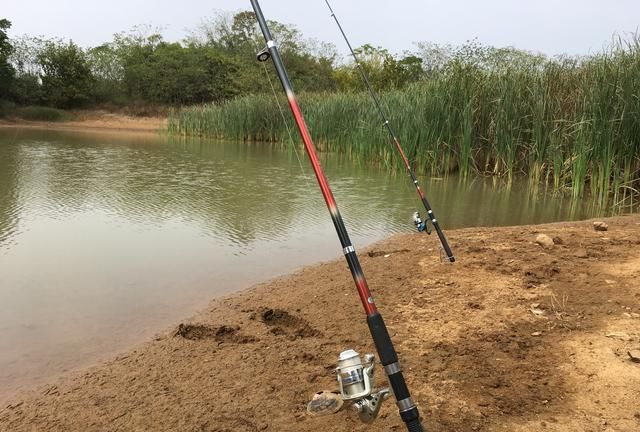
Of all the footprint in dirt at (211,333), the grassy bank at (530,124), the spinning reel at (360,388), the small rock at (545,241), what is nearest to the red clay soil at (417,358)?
the footprint in dirt at (211,333)

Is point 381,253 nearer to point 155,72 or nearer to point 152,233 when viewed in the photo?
point 152,233

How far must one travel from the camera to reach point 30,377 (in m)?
2.30

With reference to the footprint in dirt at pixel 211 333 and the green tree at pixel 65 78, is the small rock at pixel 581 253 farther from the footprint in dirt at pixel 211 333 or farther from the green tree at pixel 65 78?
the green tree at pixel 65 78

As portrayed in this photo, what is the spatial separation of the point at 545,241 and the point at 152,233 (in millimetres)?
3402

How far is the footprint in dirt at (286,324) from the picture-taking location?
8.42ft

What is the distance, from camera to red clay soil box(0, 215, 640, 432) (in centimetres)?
177

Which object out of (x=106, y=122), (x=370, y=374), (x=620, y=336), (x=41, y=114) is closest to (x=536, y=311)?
(x=620, y=336)

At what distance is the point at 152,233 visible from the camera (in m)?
4.98

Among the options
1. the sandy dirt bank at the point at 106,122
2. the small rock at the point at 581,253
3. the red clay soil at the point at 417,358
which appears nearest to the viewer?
the red clay soil at the point at 417,358

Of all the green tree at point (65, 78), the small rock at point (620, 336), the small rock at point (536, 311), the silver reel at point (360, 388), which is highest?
the green tree at point (65, 78)

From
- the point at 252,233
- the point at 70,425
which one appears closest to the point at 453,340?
the point at 70,425

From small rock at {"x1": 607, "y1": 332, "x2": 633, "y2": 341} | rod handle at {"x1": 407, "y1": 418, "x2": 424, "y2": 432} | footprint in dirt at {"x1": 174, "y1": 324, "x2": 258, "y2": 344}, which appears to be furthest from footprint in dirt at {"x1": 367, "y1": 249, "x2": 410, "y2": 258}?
rod handle at {"x1": 407, "y1": 418, "x2": 424, "y2": 432}

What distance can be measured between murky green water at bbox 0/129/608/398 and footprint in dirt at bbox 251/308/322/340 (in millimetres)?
540

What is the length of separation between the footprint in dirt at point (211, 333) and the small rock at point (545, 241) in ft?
7.51
